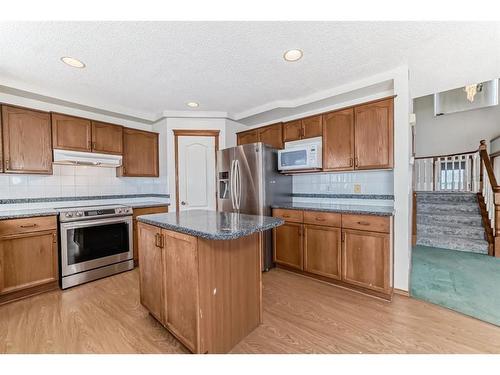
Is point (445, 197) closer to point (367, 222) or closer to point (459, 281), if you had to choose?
point (459, 281)

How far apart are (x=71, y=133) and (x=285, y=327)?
344 centimetres

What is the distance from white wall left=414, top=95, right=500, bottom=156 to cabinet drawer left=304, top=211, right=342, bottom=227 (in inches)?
214

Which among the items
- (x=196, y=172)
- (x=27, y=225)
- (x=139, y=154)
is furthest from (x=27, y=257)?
(x=196, y=172)

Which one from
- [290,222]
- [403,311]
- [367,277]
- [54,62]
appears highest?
[54,62]

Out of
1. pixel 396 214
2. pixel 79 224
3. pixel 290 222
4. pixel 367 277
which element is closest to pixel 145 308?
pixel 79 224

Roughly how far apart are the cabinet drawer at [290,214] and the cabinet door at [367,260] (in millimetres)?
565

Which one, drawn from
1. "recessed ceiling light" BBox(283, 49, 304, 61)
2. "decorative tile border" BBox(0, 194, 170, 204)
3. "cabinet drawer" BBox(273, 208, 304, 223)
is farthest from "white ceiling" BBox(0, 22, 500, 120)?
"cabinet drawer" BBox(273, 208, 304, 223)

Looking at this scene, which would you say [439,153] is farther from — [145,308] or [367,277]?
[145,308]

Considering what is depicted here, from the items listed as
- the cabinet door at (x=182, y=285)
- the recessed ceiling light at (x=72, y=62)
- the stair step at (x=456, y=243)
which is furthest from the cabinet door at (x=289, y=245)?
the stair step at (x=456, y=243)

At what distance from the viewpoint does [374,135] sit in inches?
99.8

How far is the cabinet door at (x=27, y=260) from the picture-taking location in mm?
2250

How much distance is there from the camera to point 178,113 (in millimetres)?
3578

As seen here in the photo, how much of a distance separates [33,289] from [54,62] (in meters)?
2.36

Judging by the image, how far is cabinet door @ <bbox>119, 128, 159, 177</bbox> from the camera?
3.50 m
